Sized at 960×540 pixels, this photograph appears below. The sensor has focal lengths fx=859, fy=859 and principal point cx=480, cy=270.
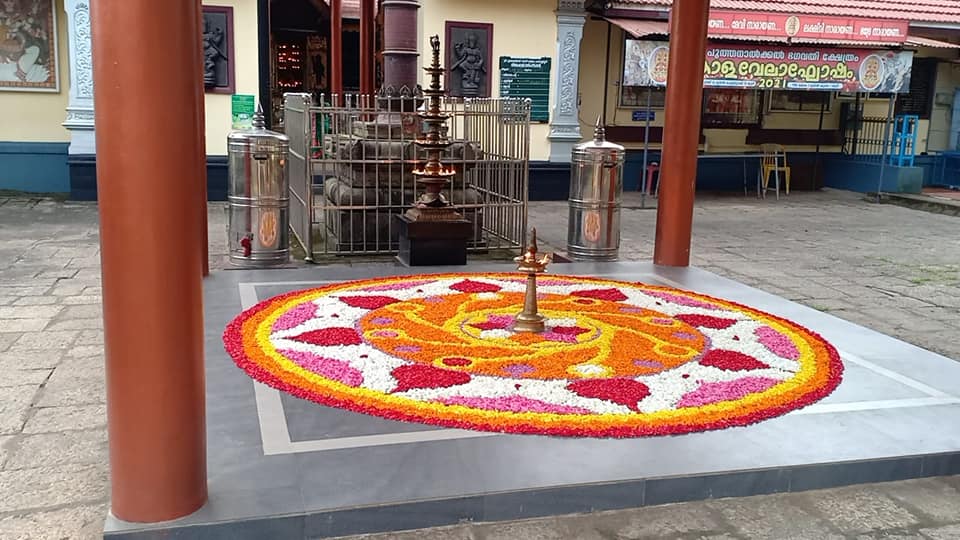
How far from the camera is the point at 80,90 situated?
10352mm

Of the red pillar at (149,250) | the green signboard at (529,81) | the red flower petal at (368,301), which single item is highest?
the green signboard at (529,81)

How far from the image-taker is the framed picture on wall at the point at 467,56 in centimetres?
1141

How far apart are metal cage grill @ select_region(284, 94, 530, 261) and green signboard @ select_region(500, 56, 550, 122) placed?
12.2ft

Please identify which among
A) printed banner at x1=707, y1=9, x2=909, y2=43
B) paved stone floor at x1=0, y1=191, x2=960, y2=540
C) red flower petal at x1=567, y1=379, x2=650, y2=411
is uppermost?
printed banner at x1=707, y1=9, x2=909, y2=43

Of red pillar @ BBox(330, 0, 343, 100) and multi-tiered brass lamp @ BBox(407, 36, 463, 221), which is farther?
red pillar @ BBox(330, 0, 343, 100)

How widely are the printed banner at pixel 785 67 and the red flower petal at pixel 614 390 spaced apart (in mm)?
8006

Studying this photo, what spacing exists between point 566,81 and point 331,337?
815cm

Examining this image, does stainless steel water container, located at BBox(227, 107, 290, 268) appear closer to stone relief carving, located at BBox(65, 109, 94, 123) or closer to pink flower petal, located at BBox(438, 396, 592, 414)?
pink flower petal, located at BBox(438, 396, 592, 414)

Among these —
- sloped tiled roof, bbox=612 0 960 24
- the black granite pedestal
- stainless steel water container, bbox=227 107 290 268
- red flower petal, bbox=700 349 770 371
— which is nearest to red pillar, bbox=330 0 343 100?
sloped tiled roof, bbox=612 0 960 24

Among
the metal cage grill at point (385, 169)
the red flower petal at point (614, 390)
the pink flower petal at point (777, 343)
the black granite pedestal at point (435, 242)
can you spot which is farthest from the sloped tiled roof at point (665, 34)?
the red flower petal at point (614, 390)

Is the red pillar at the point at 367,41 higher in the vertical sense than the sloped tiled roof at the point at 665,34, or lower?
lower

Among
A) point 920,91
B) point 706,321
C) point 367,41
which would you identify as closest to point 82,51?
point 367,41

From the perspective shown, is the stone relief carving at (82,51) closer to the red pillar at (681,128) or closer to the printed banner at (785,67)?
the printed banner at (785,67)

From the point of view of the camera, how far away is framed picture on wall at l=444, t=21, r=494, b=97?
1141cm
